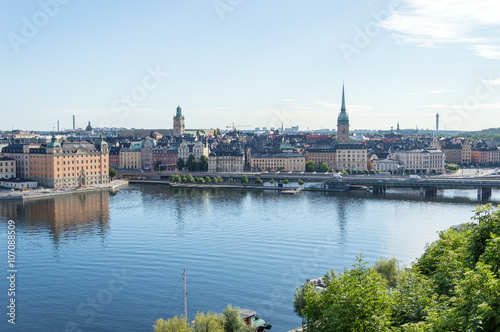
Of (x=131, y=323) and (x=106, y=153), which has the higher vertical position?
(x=106, y=153)

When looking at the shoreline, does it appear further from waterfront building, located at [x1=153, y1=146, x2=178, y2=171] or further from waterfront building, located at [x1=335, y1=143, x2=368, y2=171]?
waterfront building, located at [x1=335, y1=143, x2=368, y2=171]

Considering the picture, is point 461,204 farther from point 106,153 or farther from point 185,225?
point 106,153

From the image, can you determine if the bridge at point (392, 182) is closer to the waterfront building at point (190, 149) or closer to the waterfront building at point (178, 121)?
the waterfront building at point (190, 149)

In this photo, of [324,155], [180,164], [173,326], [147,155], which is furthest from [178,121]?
[173,326]

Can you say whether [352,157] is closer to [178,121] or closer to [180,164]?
[180,164]

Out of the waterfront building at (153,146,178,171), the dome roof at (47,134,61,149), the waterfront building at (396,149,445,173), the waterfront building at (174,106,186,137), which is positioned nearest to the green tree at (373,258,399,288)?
the dome roof at (47,134,61,149)

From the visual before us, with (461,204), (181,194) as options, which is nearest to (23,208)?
(181,194)
